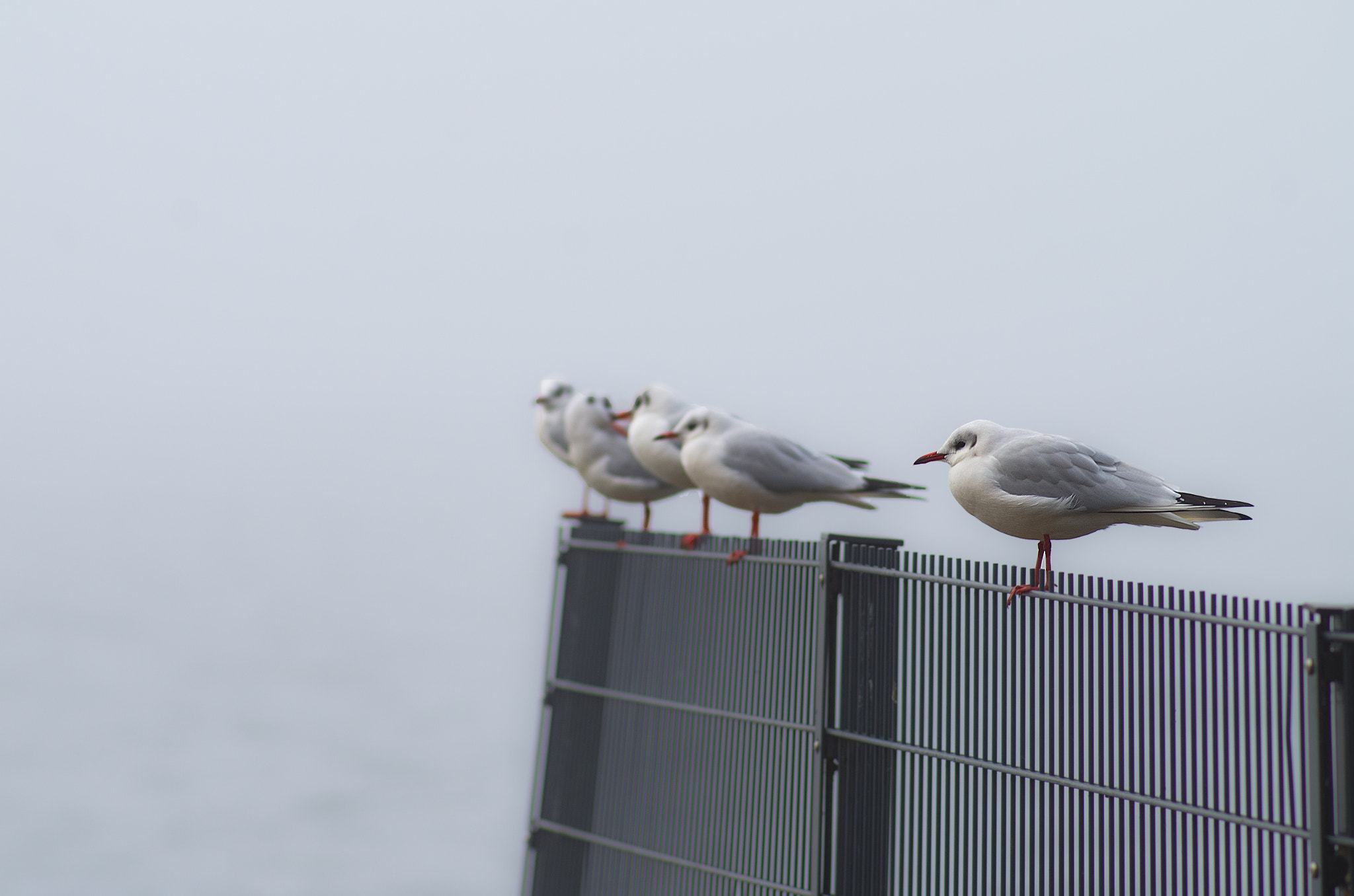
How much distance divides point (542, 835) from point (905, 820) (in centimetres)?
242

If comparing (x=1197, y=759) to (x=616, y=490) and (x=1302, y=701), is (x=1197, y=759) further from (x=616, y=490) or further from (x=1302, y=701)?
(x=616, y=490)

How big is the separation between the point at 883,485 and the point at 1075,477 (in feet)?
5.67

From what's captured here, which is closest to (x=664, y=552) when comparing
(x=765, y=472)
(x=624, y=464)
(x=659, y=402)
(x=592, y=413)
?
(x=765, y=472)

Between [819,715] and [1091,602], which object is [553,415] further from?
[1091,602]

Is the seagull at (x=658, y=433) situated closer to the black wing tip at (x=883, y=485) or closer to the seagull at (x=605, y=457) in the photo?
the seagull at (x=605, y=457)

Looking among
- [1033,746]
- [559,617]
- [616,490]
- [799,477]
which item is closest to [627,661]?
[559,617]

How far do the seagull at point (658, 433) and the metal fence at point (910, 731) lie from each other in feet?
2.21

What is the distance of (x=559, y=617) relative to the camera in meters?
6.67

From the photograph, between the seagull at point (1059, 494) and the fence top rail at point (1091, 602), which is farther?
the seagull at point (1059, 494)

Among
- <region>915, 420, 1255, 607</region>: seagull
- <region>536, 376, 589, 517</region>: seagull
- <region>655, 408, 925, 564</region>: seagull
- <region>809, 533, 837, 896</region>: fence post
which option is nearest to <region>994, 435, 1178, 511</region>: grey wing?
<region>915, 420, 1255, 607</region>: seagull

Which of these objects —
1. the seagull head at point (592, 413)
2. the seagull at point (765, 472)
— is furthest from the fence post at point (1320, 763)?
the seagull head at point (592, 413)

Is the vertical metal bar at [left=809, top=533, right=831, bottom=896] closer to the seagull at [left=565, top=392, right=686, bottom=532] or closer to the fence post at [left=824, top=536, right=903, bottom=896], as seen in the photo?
the fence post at [left=824, top=536, right=903, bottom=896]

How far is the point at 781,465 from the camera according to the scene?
630 cm

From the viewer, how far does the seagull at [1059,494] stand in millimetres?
4285
